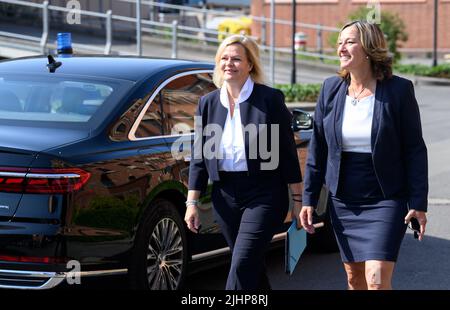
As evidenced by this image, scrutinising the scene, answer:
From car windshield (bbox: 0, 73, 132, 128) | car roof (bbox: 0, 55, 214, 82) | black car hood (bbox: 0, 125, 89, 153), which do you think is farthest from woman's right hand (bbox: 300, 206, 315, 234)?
car roof (bbox: 0, 55, 214, 82)

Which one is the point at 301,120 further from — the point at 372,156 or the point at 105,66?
the point at 372,156

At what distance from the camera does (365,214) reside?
488cm

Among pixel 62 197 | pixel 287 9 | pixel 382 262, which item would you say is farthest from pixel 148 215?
pixel 287 9

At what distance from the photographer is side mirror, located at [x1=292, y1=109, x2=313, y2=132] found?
715 cm

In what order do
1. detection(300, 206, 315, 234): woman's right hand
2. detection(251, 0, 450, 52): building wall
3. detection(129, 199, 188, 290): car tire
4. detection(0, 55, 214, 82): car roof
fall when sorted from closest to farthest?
detection(300, 206, 315, 234): woman's right hand
detection(129, 199, 188, 290): car tire
detection(0, 55, 214, 82): car roof
detection(251, 0, 450, 52): building wall

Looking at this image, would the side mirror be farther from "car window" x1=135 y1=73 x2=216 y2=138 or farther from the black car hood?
the black car hood

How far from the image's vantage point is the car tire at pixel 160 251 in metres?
5.84

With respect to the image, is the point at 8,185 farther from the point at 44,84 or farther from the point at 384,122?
the point at 384,122

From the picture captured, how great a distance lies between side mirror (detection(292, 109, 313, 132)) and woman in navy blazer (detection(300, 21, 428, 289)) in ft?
6.95

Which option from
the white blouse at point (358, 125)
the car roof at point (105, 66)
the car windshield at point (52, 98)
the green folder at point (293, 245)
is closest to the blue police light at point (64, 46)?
the car roof at point (105, 66)

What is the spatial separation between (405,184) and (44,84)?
103 inches

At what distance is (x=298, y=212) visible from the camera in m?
5.30
